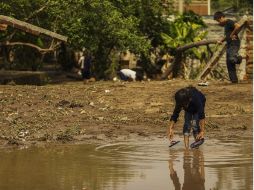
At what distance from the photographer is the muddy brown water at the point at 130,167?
8.02 meters

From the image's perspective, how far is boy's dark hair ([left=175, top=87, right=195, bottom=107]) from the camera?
1017 centimetres

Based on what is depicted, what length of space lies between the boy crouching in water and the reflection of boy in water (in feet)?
1.48

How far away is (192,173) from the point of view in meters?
8.82

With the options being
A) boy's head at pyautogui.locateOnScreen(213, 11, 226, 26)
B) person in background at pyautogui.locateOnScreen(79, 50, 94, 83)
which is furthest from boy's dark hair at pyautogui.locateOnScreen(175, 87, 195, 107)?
person in background at pyautogui.locateOnScreen(79, 50, 94, 83)

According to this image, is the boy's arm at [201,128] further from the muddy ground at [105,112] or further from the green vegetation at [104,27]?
the green vegetation at [104,27]

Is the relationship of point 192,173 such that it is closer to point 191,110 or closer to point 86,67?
point 191,110

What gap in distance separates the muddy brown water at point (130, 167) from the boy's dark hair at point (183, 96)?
77 centimetres

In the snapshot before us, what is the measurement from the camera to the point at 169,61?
28781 millimetres

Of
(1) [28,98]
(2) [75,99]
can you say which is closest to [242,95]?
(2) [75,99]

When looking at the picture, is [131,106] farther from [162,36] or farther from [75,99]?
[162,36]

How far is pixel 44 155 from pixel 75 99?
5863 mm

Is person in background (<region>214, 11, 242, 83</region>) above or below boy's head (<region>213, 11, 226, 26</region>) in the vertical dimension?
below

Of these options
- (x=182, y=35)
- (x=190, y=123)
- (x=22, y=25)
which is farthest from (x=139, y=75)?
(x=190, y=123)

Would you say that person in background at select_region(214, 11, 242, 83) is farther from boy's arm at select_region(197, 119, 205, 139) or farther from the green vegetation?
boy's arm at select_region(197, 119, 205, 139)
